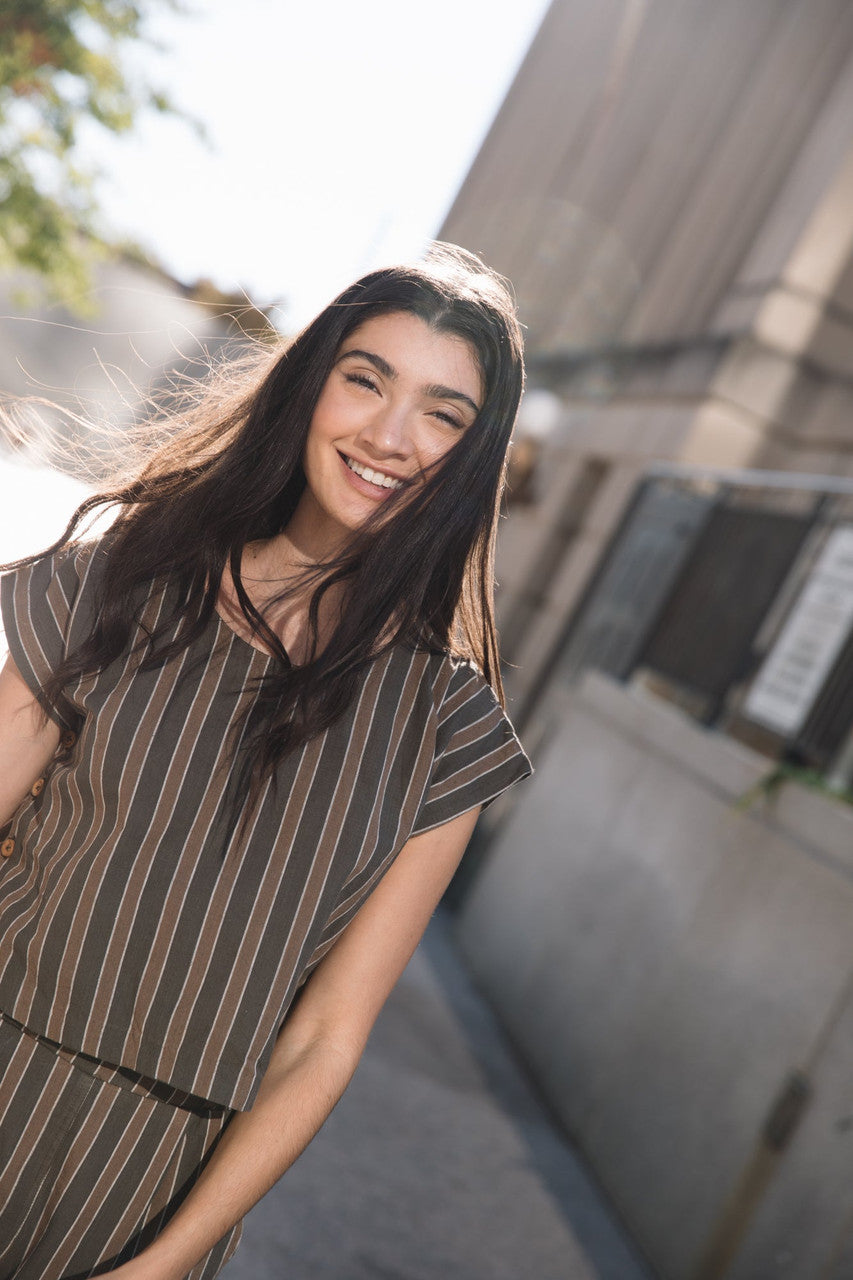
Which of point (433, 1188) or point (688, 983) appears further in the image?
point (688, 983)

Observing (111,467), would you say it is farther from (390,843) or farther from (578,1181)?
(578,1181)

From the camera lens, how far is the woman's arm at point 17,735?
1788 mm

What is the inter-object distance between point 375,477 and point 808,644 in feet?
16.1

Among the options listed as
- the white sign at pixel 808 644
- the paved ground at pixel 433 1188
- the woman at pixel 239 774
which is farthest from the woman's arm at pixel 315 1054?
the white sign at pixel 808 644

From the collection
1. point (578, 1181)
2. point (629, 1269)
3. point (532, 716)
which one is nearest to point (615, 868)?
point (578, 1181)

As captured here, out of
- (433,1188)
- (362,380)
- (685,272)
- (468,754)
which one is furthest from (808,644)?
(685,272)

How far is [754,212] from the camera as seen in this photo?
11.6 metres

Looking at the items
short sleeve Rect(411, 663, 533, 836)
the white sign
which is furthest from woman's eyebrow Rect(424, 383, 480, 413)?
the white sign

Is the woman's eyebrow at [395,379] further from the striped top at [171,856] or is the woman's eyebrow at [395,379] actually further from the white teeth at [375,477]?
the striped top at [171,856]

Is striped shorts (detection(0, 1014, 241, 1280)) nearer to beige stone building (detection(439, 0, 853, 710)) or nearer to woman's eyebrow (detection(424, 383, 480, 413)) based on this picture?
woman's eyebrow (detection(424, 383, 480, 413))

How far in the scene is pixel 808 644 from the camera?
6414 mm

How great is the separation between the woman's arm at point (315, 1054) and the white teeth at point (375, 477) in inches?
20.6

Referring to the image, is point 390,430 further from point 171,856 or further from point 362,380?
point 171,856

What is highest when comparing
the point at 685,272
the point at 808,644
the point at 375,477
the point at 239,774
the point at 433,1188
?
the point at 685,272
